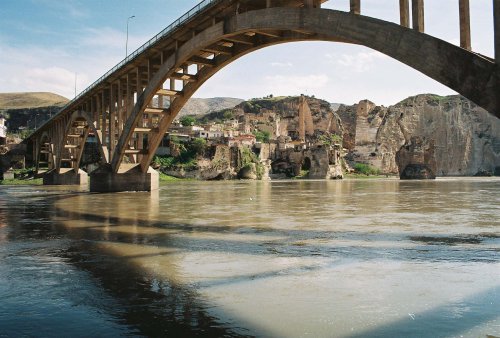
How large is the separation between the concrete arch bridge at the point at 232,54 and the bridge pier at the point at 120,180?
0.29ft

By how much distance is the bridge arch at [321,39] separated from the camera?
38.2 feet

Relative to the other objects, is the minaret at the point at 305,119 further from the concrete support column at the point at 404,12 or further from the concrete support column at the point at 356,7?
the concrete support column at the point at 404,12

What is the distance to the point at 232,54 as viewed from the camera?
29.1 meters

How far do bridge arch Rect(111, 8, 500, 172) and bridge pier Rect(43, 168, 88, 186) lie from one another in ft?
107

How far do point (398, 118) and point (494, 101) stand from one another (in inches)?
6437

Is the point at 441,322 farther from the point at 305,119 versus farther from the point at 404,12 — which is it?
the point at 305,119

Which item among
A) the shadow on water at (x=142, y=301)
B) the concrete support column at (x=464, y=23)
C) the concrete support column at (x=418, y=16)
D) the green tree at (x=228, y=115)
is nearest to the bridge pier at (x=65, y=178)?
the shadow on water at (x=142, y=301)

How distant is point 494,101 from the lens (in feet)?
36.4

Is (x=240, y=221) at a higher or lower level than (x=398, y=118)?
lower

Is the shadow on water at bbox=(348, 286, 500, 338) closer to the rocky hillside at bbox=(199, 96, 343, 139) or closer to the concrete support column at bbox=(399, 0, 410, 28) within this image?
the concrete support column at bbox=(399, 0, 410, 28)

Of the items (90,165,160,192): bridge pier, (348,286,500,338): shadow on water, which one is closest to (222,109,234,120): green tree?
(90,165,160,192): bridge pier

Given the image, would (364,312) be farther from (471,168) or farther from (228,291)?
(471,168)

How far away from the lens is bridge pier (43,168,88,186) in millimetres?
64438

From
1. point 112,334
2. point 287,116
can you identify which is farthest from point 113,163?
point 287,116
